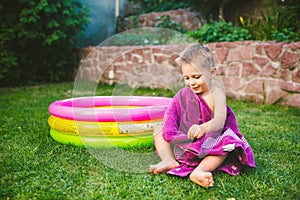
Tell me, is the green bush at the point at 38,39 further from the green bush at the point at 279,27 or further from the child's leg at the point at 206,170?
the child's leg at the point at 206,170

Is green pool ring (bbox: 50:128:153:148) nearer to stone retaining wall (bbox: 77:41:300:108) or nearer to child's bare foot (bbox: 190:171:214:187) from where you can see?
child's bare foot (bbox: 190:171:214:187)

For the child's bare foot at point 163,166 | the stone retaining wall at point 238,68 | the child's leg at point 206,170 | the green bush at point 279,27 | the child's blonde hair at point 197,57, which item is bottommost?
the stone retaining wall at point 238,68

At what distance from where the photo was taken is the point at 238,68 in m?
4.45

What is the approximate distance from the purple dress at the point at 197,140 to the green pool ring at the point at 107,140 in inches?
16.5

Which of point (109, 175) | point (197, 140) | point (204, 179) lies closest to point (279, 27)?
point (197, 140)

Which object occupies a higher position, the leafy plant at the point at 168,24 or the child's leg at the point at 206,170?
the child's leg at the point at 206,170

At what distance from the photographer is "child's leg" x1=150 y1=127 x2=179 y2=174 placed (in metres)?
1.87

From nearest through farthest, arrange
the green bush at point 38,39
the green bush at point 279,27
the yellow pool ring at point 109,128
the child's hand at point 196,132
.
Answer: the child's hand at point 196,132 < the yellow pool ring at point 109,128 < the green bush at point 279,27 < the green bush at point 38,39

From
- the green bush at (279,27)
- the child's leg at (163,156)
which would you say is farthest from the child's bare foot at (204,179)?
the green bush at (279,27)

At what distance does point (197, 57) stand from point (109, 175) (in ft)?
2.74

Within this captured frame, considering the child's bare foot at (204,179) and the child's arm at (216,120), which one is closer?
the child's bare foot at (204,179)

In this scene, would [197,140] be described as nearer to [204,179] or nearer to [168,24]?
[204,179]

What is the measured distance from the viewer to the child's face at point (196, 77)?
72.3 inches

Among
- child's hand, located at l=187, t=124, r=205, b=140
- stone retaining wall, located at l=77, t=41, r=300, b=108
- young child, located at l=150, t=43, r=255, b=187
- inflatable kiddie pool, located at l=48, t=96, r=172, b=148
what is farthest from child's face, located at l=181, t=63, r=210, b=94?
stone retaining wall, located at l=77, t=41, r=300, b=108
